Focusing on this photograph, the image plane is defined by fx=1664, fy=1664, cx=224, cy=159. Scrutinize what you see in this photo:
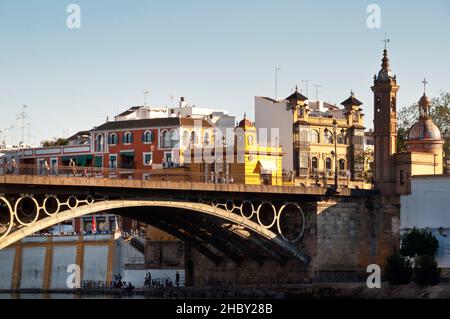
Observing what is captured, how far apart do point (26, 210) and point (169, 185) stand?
10.3m

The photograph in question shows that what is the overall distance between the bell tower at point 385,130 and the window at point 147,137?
39.1 meters

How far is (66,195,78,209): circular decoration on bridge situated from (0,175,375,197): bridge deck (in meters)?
0.96

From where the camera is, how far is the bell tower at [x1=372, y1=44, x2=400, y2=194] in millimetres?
110000

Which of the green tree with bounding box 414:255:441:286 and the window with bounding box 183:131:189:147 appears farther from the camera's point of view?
the window with bounding box 183:131:189:147

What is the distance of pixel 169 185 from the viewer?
96625mm

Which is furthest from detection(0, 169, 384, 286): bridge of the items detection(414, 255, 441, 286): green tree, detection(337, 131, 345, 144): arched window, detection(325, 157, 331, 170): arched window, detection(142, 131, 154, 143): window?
detection(337, 131, 345, 144): arched window

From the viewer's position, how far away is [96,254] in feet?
408

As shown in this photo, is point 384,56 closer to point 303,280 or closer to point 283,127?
point 303,280

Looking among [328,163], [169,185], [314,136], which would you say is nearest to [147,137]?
[314,136]

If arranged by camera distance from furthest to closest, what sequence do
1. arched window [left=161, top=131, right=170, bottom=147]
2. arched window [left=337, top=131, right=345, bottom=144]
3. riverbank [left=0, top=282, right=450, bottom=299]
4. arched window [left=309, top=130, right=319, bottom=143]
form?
Answer: arched window [left=337, top=131, right=345, bottom=144] → arched window [left=309, top=130, right=319, bottom=143] → arched window [left=161, top=131, right=170, bottom=147] → riverbank [left=0, top=282, right=450, bottom=299]

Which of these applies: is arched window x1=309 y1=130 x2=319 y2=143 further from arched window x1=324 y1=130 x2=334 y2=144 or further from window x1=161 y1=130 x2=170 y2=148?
window x1=161 y1=130 x2=170 y2=148
